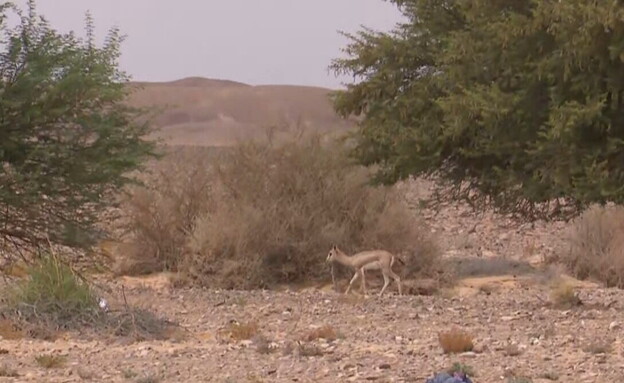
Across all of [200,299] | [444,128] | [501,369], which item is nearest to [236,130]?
[200,299]

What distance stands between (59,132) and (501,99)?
24.0ft


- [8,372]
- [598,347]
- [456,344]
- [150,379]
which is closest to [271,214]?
[456,344]

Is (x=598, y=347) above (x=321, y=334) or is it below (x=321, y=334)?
above

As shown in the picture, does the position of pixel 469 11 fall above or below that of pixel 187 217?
above

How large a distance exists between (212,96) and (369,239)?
55.4 feet

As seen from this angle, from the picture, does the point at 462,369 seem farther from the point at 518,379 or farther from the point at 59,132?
the point at 59,132

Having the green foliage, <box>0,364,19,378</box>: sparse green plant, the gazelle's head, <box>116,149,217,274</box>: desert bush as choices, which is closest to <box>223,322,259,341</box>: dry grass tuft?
the green foliage

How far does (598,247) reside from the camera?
31.9 metres

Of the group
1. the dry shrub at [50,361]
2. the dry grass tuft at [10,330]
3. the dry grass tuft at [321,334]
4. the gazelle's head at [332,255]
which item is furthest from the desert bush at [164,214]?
the dry shrub at [50,361]

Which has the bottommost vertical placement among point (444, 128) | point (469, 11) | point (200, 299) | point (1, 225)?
point (200, 299)

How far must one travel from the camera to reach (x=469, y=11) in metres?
14.7

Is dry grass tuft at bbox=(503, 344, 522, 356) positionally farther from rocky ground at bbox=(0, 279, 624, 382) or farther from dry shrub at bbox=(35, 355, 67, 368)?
dry shrub at bbox=(35, 355, 67, 368)

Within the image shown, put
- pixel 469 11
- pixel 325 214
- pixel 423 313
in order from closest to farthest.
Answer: pixel 469 11 < pixel 423 313 < pixel 325 214

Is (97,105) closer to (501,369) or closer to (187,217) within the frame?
(501,369)
